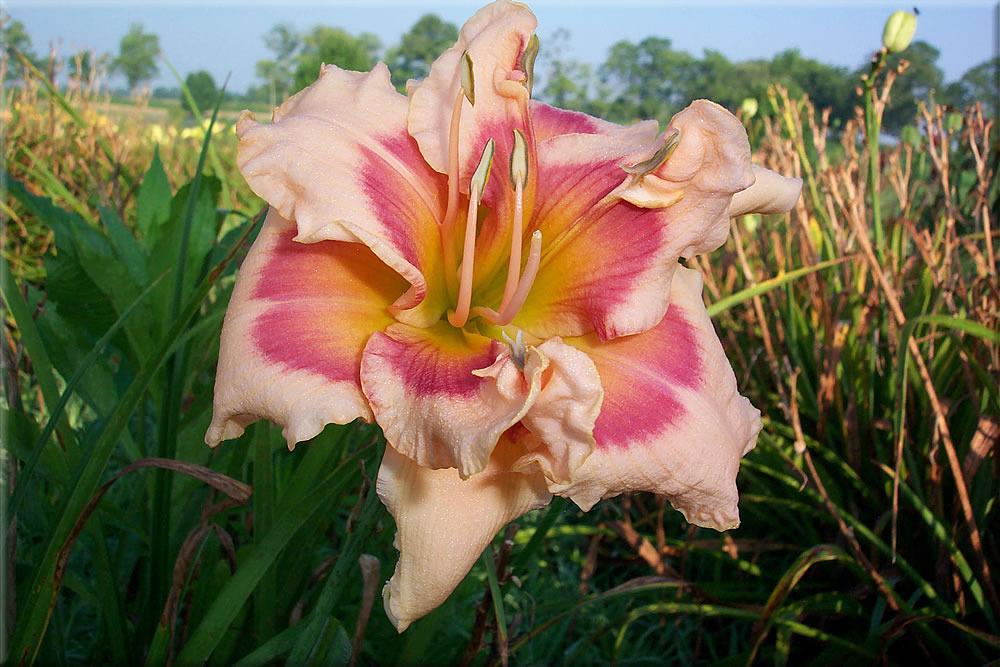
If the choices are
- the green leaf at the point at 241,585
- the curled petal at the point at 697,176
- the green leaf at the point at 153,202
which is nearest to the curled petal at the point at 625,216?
the curled petal at the point at 697,176

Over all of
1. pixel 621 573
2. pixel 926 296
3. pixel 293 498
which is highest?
pixel 926 296

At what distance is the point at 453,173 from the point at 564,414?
217 mm

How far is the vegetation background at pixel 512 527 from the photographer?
0.70 m

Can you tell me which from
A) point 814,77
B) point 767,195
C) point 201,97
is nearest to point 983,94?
point 767,195

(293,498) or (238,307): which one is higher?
(238,307)

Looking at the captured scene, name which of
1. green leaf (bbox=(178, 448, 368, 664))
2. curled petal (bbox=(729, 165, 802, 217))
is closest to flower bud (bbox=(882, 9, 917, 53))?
curled petal (bbox=(729, 165, 802, 217))

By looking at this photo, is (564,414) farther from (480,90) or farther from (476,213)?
(480,90)

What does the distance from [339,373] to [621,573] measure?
116 cm

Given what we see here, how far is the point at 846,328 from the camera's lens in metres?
1.47

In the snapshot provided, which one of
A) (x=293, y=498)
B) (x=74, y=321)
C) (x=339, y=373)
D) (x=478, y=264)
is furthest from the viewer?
(x=74, y=321)

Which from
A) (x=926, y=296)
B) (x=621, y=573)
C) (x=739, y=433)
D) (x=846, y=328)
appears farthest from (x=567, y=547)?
(x=739, y=433)

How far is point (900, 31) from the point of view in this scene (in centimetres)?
122

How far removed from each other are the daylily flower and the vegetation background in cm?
9

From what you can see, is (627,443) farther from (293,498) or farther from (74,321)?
(74,321)
